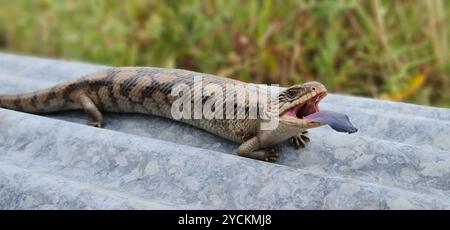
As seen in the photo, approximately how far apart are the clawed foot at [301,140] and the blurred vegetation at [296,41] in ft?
8.14

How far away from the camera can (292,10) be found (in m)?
5.81

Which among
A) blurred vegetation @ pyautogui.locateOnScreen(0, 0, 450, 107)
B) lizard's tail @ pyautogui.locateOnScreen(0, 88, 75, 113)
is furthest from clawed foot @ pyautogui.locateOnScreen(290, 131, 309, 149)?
blurred vegetation @ pyautogui.locateOnScreen(0, 0, 450, 107)

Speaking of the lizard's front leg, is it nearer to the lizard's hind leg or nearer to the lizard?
the lizard

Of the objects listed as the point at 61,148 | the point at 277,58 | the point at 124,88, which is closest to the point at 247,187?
the point at 61,148

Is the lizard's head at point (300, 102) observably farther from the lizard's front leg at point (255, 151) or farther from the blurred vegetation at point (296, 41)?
the blurred vegetation at point (296, 41)

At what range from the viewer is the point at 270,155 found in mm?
2750

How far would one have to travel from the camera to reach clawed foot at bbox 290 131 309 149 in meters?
2.74

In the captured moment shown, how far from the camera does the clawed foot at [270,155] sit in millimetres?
2721

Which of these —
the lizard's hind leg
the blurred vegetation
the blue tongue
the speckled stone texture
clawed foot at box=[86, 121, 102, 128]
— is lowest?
the speckled stone texture

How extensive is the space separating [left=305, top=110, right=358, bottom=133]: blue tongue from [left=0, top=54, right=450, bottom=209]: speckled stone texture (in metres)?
0.12

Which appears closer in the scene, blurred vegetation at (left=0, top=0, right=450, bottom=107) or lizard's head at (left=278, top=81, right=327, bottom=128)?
lizard's head at (left=278, top=81, right=327, bottom=128)
